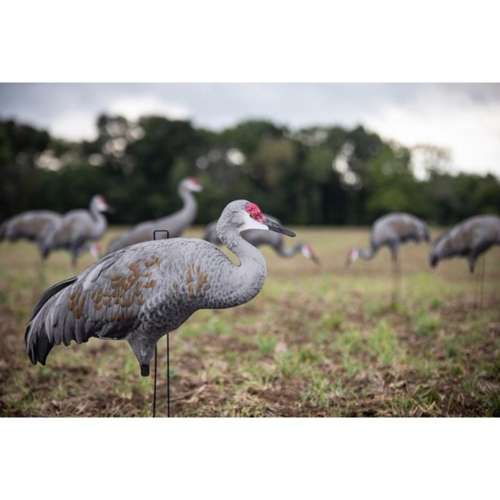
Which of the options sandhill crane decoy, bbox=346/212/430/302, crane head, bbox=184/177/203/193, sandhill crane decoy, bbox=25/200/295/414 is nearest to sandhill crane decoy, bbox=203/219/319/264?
crane head, bbox=184/177/203/193

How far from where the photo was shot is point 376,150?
6773 millimetres

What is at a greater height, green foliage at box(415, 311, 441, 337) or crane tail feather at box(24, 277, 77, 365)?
crane tail feather at box(24, 277, 77, 365)

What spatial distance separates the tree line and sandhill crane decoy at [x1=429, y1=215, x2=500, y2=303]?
1.30 ft

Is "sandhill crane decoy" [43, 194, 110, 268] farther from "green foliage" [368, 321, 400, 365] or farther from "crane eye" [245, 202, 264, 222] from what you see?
"crane eye" [245, 202, 264, 222]

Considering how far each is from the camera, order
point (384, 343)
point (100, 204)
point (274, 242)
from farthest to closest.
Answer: point (274, 242), point (100, 204), point (384, 343)

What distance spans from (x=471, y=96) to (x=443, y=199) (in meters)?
2.09

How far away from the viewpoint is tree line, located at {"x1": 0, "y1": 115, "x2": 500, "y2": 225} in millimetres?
6547

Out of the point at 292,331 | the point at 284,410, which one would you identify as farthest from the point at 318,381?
the point at 292,331

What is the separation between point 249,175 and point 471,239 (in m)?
3.30

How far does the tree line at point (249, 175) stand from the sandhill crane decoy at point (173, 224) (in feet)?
1.29

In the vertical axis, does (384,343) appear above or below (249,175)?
below

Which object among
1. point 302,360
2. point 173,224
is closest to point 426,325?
point 302,360

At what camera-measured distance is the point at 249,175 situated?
6918 millimetres

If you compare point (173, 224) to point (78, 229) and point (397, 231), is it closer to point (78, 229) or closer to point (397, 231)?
point (78, 229)
